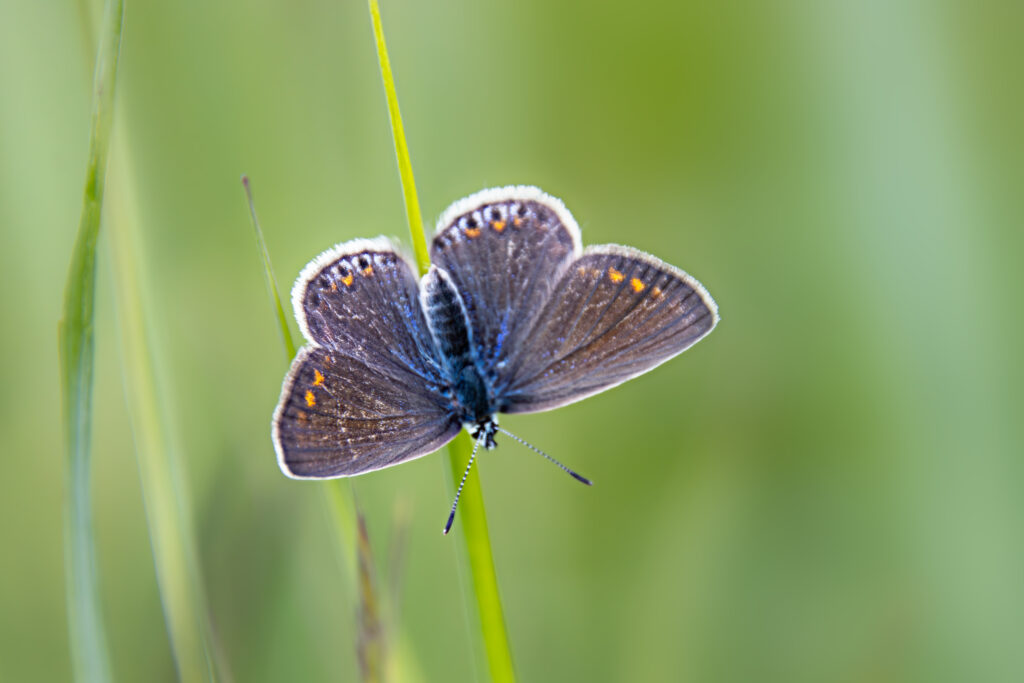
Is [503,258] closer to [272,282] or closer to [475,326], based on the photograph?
[475,326]

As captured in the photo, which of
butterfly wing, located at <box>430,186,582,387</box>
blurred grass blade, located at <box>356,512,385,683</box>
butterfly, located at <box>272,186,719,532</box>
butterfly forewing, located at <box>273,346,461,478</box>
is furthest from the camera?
butterfly wing, located at <box>430,186,582,387</box>

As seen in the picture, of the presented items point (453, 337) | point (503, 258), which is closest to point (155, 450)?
point (453, 337)

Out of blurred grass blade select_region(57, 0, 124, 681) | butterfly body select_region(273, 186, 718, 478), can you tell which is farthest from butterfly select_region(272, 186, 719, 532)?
blurred grass blade select_region(57, 0, 124, 681)

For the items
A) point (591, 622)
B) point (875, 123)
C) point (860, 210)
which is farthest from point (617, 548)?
point (875, 123)

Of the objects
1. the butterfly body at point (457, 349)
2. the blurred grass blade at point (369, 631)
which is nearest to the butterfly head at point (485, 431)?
the butterfly body at point (457, 349)

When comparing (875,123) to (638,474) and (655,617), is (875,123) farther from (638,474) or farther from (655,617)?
(655,617)

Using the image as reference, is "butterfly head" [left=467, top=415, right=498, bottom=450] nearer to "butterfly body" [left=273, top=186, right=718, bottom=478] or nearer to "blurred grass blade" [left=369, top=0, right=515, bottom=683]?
"butterfly body" [left=273, top=186, right=718, bottom=478]
